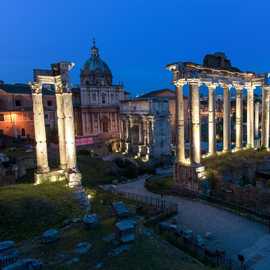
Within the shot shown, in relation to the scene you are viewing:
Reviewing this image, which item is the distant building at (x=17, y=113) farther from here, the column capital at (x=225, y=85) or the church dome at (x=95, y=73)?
the column capital at (x=225, y=85)

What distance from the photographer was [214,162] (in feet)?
A: 79.5

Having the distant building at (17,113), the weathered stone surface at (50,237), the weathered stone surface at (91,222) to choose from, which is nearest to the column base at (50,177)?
the weathered stone surface at (91,222)

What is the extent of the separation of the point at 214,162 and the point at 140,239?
14890mm

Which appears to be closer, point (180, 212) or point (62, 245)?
point (62, 245)

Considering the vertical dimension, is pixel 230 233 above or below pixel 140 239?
below

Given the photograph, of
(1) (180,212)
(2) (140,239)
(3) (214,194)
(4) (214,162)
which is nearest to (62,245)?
(2) (140,239)

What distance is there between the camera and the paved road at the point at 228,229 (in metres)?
12.6

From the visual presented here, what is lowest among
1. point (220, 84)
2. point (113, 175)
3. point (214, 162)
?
point (113, 175)

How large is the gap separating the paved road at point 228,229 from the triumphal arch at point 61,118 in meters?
8.83

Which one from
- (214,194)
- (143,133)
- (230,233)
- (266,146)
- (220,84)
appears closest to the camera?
(230,233)

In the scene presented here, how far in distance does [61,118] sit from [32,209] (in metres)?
8.07

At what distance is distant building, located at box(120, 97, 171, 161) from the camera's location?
41.9 meters

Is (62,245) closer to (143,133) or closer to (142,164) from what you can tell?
(142,164)

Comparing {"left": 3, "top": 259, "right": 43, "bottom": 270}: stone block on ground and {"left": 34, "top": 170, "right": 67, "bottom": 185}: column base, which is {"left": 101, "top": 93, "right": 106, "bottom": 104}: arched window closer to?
{"left": 34, "top": 170, "right": 67, "bottom": 185}: column base
